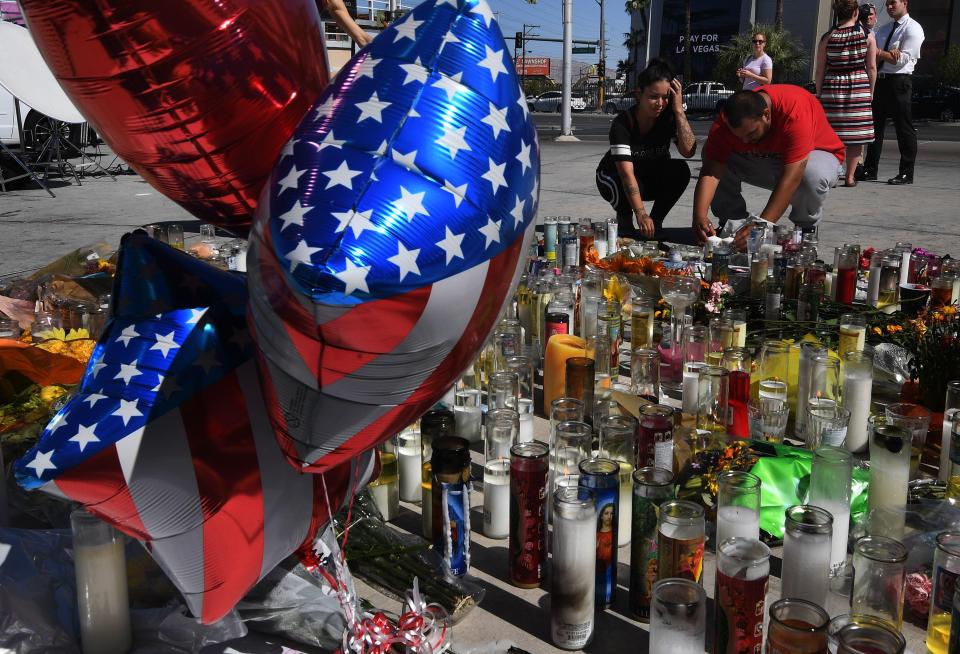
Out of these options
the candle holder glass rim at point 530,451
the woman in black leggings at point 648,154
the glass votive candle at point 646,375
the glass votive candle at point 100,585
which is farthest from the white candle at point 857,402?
the woman in black leggings at point 648,154

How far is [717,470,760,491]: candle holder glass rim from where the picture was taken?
6.83ft

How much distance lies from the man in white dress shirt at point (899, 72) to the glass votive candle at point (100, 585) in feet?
29.3

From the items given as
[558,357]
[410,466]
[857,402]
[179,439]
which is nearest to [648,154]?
[558,357]

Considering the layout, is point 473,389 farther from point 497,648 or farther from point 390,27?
point 390,27

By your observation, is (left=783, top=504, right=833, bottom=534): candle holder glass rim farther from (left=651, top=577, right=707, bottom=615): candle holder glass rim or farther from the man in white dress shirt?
the man in white dress shirt

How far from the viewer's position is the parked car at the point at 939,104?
28062 mm

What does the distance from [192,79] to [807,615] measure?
5.01ft

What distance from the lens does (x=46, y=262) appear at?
6398 mm

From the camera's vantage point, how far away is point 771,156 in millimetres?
5988

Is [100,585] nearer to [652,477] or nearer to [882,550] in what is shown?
[652,477]

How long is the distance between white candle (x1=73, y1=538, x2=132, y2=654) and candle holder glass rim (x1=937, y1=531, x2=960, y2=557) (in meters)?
1.85

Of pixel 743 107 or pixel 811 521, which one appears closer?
pixel 811 521

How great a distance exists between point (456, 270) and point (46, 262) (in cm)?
593

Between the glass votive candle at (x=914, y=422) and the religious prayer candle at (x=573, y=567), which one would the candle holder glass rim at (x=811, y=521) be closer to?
the religious prayer candle at (x=573, y=567)
